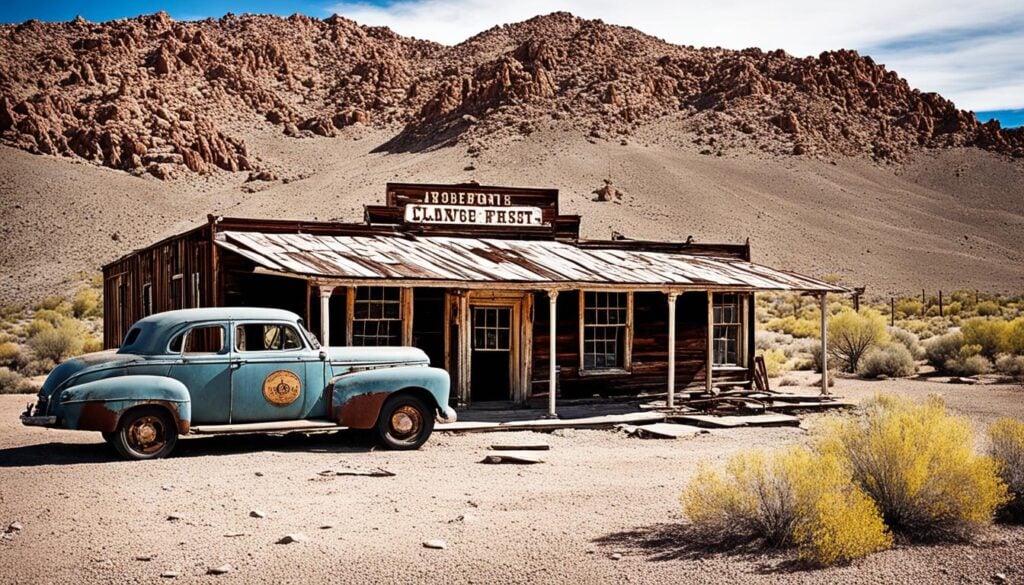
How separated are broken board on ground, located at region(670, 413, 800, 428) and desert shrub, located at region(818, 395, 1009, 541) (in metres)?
7.09

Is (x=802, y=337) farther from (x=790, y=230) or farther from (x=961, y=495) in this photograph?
(x=790, y=230)

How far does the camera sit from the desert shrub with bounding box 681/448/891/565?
7.09 metres

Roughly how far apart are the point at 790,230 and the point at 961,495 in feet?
212

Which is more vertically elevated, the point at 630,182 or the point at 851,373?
the point at 630,182

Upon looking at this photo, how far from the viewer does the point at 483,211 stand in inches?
750

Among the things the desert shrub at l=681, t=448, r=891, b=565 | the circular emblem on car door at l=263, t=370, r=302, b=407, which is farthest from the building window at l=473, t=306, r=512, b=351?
the desert shrub at l=681, t=448, r=891, b=565

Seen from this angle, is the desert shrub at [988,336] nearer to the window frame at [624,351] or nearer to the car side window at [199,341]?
the window frame at [624,351]

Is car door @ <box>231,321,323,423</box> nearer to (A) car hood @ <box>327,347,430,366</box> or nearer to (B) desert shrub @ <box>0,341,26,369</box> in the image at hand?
(A) car hood @ <box>327,347,430,366</box>

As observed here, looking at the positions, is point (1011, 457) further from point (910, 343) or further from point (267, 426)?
point (910, 343)

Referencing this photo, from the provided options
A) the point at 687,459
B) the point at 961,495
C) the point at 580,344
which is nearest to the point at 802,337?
the point at 580,344

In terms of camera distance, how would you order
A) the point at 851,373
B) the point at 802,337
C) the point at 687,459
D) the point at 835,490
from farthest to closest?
the point at 802,337, the point at 851,373, the point at 687,459, the point at 835,490

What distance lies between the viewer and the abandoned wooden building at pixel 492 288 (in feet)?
50.5

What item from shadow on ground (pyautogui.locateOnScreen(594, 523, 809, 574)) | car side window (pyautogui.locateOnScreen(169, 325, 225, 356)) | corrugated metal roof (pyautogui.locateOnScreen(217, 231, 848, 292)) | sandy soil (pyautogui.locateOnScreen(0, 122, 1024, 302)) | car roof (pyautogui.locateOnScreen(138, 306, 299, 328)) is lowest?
shadow on ground (pyautogui.locateOnScreen(594, 523, 809, 574))

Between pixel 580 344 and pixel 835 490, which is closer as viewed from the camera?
pixel 835 490
